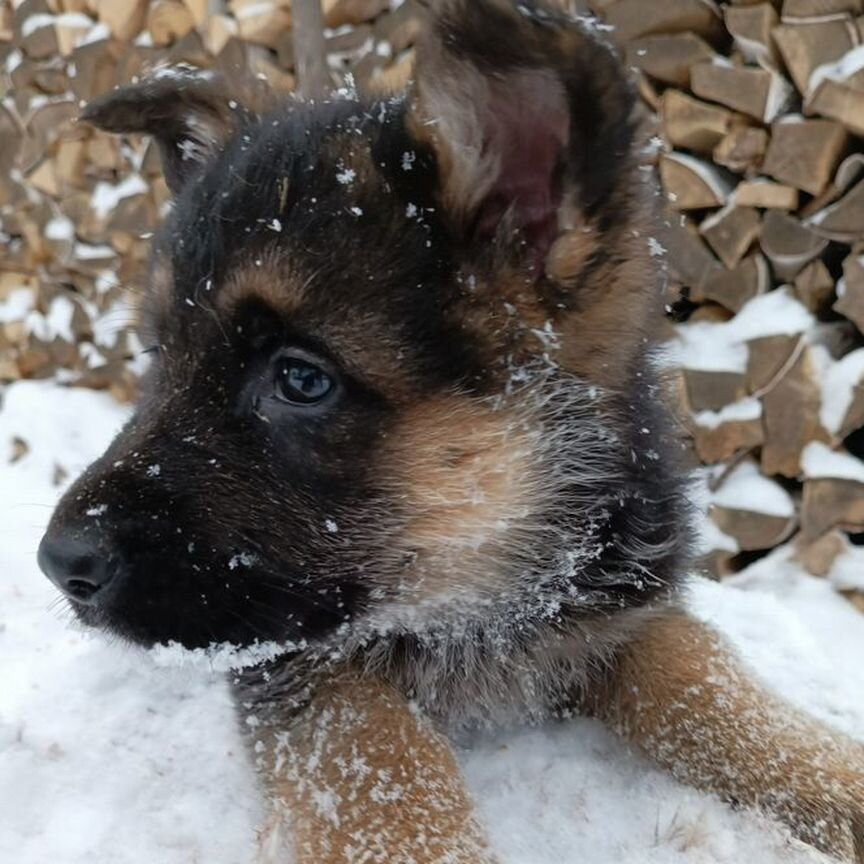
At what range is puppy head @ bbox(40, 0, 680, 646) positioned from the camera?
1558 millimetres

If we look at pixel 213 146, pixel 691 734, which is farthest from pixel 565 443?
pixel 213 146

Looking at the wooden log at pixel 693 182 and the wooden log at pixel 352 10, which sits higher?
the wooden log at pixel 352 10

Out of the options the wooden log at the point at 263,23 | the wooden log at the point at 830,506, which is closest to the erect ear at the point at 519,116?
the wooden log at the point at 830,506

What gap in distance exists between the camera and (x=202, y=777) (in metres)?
1.99

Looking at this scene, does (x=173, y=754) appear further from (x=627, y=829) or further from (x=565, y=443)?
(x=565, y=443)

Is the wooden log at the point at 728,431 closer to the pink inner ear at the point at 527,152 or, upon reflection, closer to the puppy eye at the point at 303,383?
the pink inner ear at the point at 527,152

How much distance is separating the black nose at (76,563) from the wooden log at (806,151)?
3.15m

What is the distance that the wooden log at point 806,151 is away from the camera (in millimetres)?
3568

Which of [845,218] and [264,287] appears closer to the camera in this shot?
[264,287]

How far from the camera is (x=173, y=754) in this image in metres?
2.07

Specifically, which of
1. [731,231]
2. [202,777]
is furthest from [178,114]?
[731,231]

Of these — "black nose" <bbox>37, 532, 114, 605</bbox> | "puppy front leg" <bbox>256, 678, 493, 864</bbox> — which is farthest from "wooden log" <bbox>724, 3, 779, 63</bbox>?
"black nose" <bbox>37, 532, 114, 605</bbox>

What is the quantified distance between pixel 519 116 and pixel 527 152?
0.25 ft

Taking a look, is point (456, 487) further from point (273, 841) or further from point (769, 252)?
point (769, 252)
